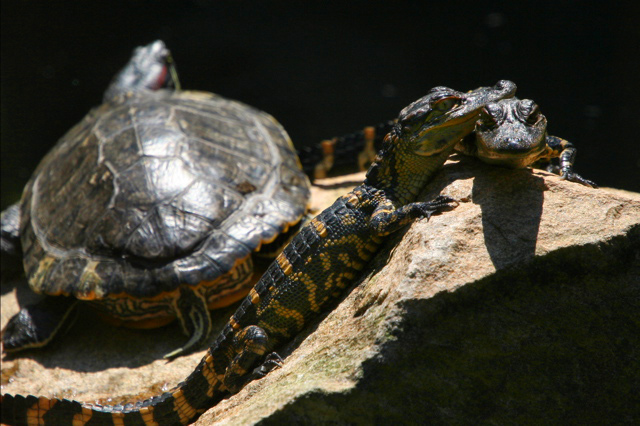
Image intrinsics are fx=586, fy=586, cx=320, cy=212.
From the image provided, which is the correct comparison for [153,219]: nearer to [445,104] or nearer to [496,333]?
[445,104]

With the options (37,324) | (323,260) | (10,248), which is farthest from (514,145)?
(10,248)

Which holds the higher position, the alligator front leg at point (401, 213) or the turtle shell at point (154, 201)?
the alligator front leg at point (401, 213)

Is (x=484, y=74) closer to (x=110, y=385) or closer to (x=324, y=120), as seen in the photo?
(x=324, y=120)

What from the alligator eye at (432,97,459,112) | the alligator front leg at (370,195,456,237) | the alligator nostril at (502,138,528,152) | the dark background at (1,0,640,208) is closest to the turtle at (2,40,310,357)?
the alligator front leg at (370,195,456,237)

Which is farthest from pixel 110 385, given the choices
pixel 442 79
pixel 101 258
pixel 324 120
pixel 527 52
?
pixel 527 52

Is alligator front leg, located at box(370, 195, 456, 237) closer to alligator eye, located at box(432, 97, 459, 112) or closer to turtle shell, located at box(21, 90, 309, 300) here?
alligator eye, located at box(432, 97, 459, 112)

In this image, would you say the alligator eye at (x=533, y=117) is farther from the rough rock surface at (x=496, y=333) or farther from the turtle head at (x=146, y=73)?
the turtle head at (x=146, y=73)

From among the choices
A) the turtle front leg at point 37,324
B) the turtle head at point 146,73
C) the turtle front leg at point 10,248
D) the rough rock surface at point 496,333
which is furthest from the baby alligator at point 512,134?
the turtle head at point 146,73

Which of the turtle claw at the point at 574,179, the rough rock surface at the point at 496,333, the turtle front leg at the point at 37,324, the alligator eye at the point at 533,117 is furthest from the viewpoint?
the turtle front leg at the point at 37,324
